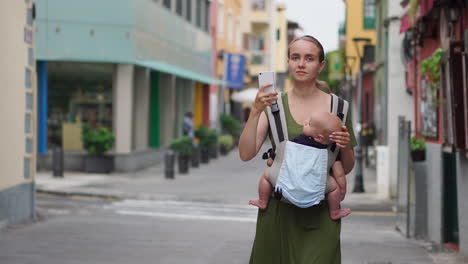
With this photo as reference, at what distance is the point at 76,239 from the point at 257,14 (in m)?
46.2

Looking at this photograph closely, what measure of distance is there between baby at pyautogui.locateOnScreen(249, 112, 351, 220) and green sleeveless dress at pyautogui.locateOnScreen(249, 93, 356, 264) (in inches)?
1.8

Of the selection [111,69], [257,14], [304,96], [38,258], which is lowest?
[38,258]

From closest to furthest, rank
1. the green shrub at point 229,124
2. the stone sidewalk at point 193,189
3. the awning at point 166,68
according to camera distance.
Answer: the stone sidewalk at point 193,189 → the awning at point 166,68 → the green shrub at point 229,124

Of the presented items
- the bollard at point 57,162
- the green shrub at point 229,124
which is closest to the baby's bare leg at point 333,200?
the bollard at point 57,162

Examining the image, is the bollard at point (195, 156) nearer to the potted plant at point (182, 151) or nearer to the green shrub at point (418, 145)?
the potted plant at point (182, 151)

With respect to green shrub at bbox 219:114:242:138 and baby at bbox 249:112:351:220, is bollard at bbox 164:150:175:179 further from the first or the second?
green shrub at bbox 219:114:242:138

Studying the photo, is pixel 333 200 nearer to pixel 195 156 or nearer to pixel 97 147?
pixel 97 147

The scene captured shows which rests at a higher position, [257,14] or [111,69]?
[257,14]

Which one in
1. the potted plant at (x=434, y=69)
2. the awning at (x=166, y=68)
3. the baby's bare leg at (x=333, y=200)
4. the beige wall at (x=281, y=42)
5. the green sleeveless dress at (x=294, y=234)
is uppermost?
the beige wall at (x=281, y=42)

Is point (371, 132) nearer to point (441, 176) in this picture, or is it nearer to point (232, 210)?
point (232, 210)

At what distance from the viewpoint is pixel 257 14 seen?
55.3 metres

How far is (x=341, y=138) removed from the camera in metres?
4.42

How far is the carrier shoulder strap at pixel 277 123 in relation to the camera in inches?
179

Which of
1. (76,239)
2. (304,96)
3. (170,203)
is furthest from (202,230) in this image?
(304,96)
